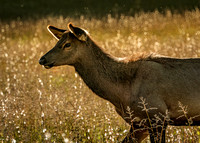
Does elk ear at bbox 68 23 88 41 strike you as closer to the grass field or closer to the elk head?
the elk head

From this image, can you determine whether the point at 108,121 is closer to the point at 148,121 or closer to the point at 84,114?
the point at 84,114

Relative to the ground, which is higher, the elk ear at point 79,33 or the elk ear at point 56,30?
the elk ear at point 56,30

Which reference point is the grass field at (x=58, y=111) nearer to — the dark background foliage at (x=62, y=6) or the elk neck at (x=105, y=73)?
the elk neck at (x=105, y=73)

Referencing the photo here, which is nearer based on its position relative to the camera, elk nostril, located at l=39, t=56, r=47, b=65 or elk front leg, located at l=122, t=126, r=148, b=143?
elk front leg, located at l=122, t=126, r=148, b=143

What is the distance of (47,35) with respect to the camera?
61.1 feet

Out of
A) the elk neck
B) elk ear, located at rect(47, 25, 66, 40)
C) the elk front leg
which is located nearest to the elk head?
the elk neck

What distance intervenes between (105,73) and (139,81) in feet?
2.11

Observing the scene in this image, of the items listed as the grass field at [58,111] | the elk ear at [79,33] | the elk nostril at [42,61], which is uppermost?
the elk ear at [79,33]

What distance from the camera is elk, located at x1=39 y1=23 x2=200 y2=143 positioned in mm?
4742

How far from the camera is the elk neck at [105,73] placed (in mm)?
5148

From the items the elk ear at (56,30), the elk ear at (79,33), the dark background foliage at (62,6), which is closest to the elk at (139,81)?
the elk ear at (79,33)

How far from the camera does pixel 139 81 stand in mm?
4910

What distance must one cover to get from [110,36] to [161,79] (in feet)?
41.4

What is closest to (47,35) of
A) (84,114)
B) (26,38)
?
(26,38)
